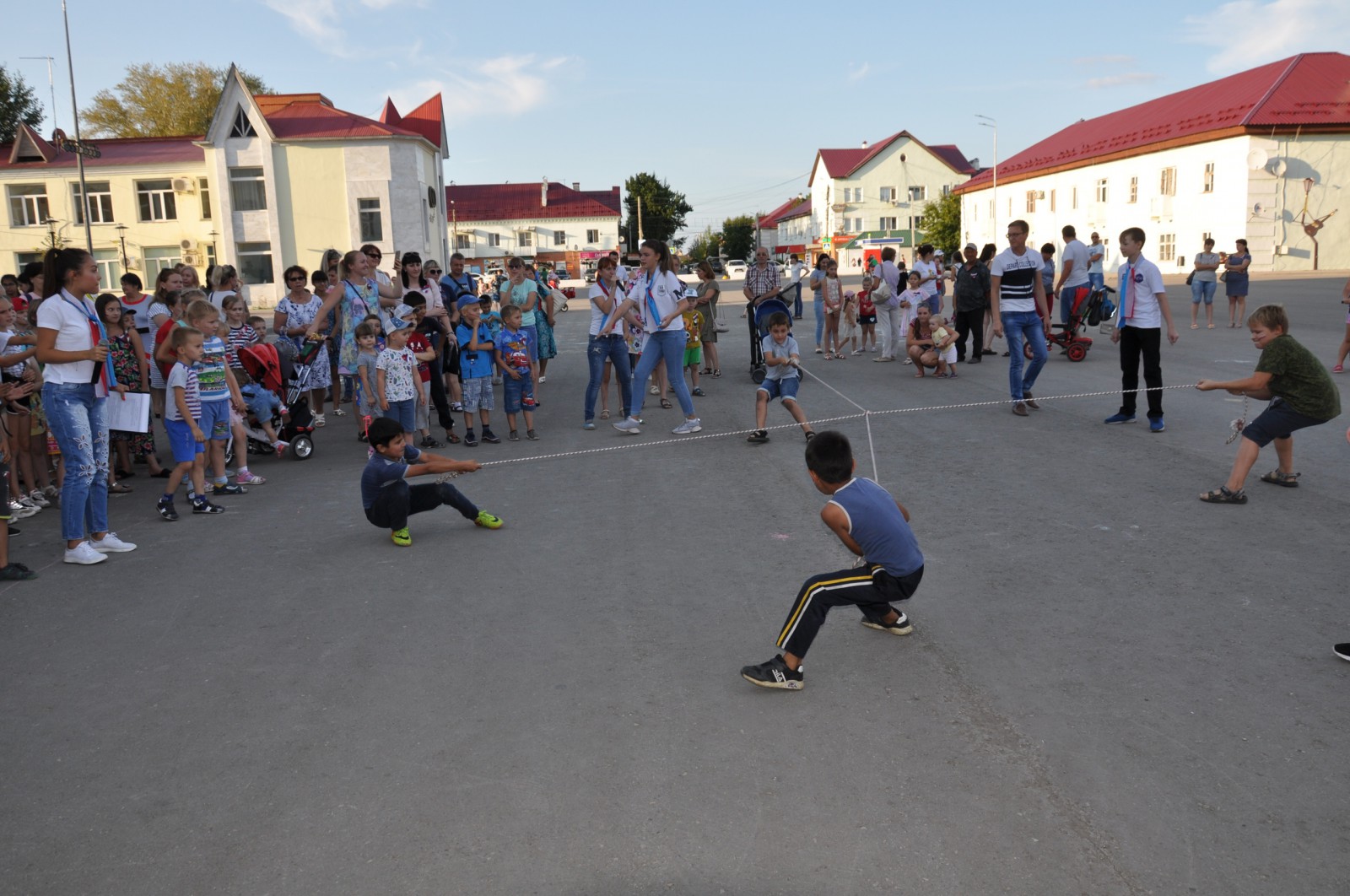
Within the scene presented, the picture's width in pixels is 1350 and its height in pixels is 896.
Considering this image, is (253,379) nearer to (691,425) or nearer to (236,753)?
(691,425)

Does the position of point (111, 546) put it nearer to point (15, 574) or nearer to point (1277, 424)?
point (15, 574)

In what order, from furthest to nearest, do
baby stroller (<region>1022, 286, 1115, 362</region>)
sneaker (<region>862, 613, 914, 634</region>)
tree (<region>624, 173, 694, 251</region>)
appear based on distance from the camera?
tree (<region>624, 173, 694, 251</region>) → baby stroller (<region>1022, 286, 1115, 362</region>) → sneaker (<region>862, 613, 914, 634</region>)

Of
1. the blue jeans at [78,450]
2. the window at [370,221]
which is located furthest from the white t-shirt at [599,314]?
the window at [370,221]

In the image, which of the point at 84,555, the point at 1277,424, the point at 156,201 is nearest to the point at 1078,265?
the point at 1277,424

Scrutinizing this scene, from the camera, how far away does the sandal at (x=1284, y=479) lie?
738 cm

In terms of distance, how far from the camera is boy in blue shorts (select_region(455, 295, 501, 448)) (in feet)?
35.1

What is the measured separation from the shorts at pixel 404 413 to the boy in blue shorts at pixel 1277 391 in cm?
695

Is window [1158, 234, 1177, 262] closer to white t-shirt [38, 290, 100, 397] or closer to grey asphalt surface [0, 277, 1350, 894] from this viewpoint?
grey asphalt surface [0, 277, 1350, 894]

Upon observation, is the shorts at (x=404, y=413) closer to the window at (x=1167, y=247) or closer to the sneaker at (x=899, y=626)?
the sneaker at (x=899, y=626)

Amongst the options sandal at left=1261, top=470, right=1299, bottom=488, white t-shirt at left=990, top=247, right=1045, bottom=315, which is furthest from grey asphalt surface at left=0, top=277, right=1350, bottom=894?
white t-shirt at left=990, top=247, right=1045, bottom=315

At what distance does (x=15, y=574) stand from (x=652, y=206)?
10139 centimetres

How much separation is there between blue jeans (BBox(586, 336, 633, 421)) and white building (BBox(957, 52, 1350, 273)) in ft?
131

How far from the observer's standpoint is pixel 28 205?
4462 centimetres

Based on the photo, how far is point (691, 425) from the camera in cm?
1084
